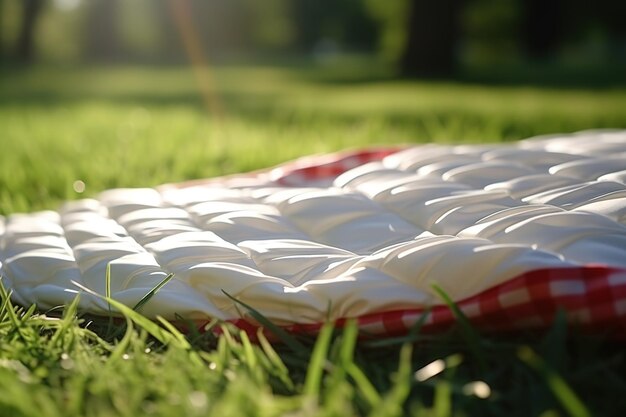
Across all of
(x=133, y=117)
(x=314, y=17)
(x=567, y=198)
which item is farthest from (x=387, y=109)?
(x=314, y=17)

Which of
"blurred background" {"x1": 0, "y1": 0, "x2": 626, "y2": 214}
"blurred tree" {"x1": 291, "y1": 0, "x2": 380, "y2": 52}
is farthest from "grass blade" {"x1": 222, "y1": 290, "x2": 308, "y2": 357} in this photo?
"blurred tree" {"x1": 291, "y1": 0, "x2": 380, "y2": 52}

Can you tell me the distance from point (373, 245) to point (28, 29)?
18624 millimetres

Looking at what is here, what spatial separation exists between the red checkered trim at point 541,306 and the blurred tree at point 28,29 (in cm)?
1849

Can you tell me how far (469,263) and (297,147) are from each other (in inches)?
84.8

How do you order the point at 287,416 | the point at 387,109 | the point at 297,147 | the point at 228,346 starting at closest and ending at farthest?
the point at 287,416
the point at 228,346
the point at 297,147
the point at 387,109

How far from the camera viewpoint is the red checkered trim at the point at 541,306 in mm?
1028

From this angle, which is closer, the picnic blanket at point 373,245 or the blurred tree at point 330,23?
the picnic blanket at point 373,245

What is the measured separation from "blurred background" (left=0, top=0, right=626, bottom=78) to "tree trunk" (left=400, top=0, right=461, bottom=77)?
13 millimetres

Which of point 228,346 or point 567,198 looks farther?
point 567,198

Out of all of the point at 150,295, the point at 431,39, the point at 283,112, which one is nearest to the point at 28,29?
the point at 431,39

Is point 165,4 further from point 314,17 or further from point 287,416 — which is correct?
point 287,416

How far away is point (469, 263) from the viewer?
1114mm

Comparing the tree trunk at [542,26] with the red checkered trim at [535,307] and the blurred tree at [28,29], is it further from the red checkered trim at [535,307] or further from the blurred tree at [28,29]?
the red checkered trim at [535,307]

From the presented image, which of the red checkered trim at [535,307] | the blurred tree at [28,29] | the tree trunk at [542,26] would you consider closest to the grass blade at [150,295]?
the red checkered trim at [535,307]
